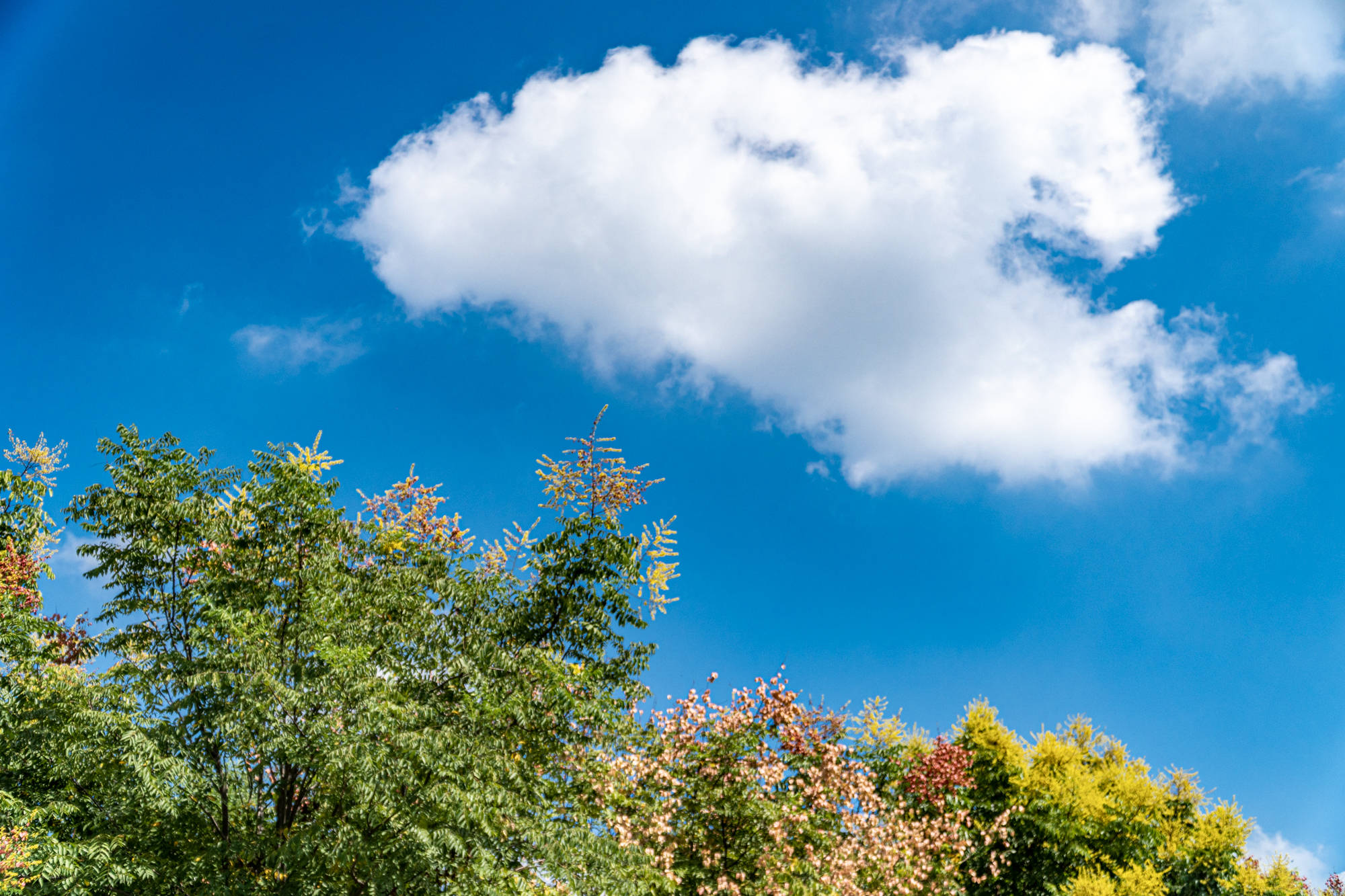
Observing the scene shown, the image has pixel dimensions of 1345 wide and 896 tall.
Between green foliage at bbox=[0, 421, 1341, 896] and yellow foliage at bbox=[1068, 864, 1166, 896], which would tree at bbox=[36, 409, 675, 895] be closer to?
green foliage at bbox=[0, 421, 1341, 896]

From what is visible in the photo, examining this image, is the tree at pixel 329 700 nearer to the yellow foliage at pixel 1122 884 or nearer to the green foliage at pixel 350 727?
the green foliage at pixel 350 727

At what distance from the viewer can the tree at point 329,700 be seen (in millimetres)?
11266

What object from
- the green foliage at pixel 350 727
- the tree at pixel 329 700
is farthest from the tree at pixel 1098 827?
the tree at pixel 329 700

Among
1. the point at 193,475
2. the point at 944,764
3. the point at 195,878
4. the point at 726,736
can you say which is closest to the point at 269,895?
the point at 195,878

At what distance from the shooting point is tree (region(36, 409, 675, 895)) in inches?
444

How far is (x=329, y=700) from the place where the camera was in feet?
38.3

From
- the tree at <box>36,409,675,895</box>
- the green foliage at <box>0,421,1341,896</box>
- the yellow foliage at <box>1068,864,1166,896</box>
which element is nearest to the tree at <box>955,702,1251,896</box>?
the yellow foliage at <box>1068,864,1166,896</box>

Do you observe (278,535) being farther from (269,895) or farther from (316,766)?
(269,895)

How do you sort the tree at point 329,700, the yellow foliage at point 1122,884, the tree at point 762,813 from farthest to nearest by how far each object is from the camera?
the yellow foliage at point 1122,884, the tree at point 762,813, the tree at point 329,700

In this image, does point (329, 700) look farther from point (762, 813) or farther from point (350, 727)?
point (762, 813)

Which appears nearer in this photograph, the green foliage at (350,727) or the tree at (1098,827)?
the green foliage at (350,727)

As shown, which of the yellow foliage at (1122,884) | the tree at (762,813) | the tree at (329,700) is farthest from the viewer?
the yellow foliage at (1122,884)

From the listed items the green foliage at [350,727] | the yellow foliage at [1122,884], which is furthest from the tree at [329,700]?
the yellow foliage at [1122,884]

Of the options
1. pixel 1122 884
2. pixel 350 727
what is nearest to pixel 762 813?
pixel 350 727
